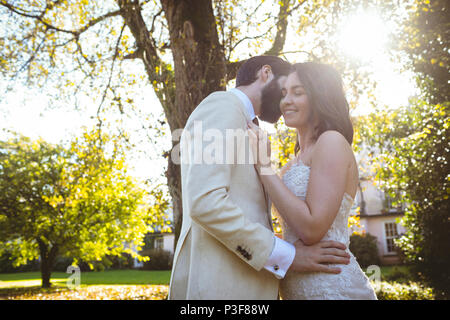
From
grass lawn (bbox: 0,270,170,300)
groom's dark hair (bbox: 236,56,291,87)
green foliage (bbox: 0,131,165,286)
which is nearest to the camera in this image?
groom's dark hair (bbox: 236,56,291,87)

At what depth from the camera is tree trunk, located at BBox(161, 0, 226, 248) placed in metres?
5.42

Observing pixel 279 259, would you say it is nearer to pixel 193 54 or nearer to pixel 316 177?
pixel 316 177

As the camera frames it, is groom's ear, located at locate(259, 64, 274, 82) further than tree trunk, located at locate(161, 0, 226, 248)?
No

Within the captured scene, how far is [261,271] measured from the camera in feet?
7.12

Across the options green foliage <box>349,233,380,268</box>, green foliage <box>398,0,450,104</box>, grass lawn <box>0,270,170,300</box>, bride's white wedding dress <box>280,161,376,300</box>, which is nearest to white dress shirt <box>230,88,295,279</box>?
bride's white wedding dress <box>280,161,376,300</box>

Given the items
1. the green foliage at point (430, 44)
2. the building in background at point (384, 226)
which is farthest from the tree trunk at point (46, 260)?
the building in background at point (384, 226)

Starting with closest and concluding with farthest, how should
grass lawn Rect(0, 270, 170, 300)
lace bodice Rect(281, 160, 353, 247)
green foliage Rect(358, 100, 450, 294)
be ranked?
lace bodice Rect(281, 160, 353, 247) < green foliage Rect(358, 100, 450, 294) < grass lawn Rect(0, 270, 170, 300)

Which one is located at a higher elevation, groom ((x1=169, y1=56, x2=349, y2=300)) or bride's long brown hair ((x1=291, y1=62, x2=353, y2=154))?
bride's long brown hair ((x1=291, y1=62, x2=353, y2=154))

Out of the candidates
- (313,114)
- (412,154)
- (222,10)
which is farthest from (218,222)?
(412,154)

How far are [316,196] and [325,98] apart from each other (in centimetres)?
83

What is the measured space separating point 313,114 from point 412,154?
9965 mm

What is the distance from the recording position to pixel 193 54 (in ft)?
18.0

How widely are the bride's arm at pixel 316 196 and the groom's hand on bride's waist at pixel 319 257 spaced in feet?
0.18

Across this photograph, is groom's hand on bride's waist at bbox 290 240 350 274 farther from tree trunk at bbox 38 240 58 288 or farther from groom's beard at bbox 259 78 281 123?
tree trunk at bbox 38 240 58 288
